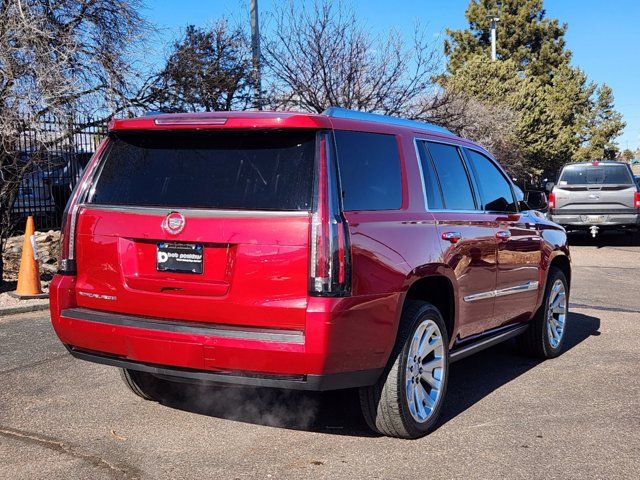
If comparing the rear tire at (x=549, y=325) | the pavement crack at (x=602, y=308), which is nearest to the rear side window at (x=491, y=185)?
the rear tire at (x=549, y=325)

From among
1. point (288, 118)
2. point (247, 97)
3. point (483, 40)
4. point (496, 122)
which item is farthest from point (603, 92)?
point (288, 118)

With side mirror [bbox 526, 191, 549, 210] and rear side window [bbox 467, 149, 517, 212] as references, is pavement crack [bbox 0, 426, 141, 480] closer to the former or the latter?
rear side window [bbox 467, 149, 517, 212]

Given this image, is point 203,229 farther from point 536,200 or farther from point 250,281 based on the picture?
point 536,200

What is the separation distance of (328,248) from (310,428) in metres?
1.41

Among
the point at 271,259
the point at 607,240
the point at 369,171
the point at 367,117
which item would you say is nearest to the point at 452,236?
the point at 369,171

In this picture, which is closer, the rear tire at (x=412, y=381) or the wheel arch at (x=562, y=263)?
the rear tire at (x=412, y=381)

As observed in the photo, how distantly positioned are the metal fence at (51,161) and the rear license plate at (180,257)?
6.23m

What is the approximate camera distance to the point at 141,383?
4.95 m

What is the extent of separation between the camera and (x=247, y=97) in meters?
15.4

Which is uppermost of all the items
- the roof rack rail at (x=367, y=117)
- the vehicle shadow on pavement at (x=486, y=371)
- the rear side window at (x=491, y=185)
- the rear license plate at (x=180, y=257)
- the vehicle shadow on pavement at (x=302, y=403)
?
the roof rack rail at (x=367, y=117)

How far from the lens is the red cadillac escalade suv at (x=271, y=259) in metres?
3.64

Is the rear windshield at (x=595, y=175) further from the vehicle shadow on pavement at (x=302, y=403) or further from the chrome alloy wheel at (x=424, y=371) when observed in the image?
the chrome alloy wheel at (x=424, y=371)

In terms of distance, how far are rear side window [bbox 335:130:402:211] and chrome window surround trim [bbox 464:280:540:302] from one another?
3.45 feet

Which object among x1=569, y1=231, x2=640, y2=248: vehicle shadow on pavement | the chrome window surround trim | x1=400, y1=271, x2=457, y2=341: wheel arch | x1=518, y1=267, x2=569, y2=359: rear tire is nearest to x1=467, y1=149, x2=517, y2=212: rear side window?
the chrome window surround trim
